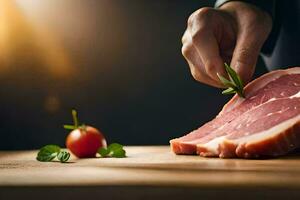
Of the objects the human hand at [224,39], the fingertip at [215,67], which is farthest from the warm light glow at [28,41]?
the fingertip at [215,67]

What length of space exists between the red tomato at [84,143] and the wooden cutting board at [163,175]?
0.46ft

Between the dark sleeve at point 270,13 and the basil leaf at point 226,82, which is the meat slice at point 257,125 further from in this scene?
the dark sleeve at point 270,13

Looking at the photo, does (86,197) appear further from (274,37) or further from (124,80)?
(124,80)

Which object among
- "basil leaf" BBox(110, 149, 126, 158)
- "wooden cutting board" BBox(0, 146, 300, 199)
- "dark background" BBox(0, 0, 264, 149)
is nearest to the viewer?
"wooden cutting board" BBox(0, 146, 300, 199)

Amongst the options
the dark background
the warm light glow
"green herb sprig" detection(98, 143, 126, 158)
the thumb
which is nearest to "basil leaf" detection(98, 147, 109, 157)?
"green herb sprig" detection(98, 143, 126, 158)

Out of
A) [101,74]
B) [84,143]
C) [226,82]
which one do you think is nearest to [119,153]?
[84,143]

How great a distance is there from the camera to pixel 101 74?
9.17 ft

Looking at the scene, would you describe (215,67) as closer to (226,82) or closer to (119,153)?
(226,82)

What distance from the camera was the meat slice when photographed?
1448mm

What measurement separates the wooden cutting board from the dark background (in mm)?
1223

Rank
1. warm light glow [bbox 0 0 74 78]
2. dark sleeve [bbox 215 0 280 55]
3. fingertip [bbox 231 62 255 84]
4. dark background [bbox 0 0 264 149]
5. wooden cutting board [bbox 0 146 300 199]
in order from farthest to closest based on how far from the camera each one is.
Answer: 1. warm light glow [bbox 0 0 74 78]
2. dark background [bbox 0 0 264 149]
3. dark sleeve [bbox 215 0 280 55]
4. fingertip [bbox 231 62 255 84]
5. wooden cutting board [bbox 0 146 300 199]

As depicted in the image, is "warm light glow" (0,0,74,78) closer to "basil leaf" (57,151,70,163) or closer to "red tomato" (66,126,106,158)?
"red tomato" (66,126,106,158)

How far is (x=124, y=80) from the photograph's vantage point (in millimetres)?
2766

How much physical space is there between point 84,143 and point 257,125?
1.59 feet
